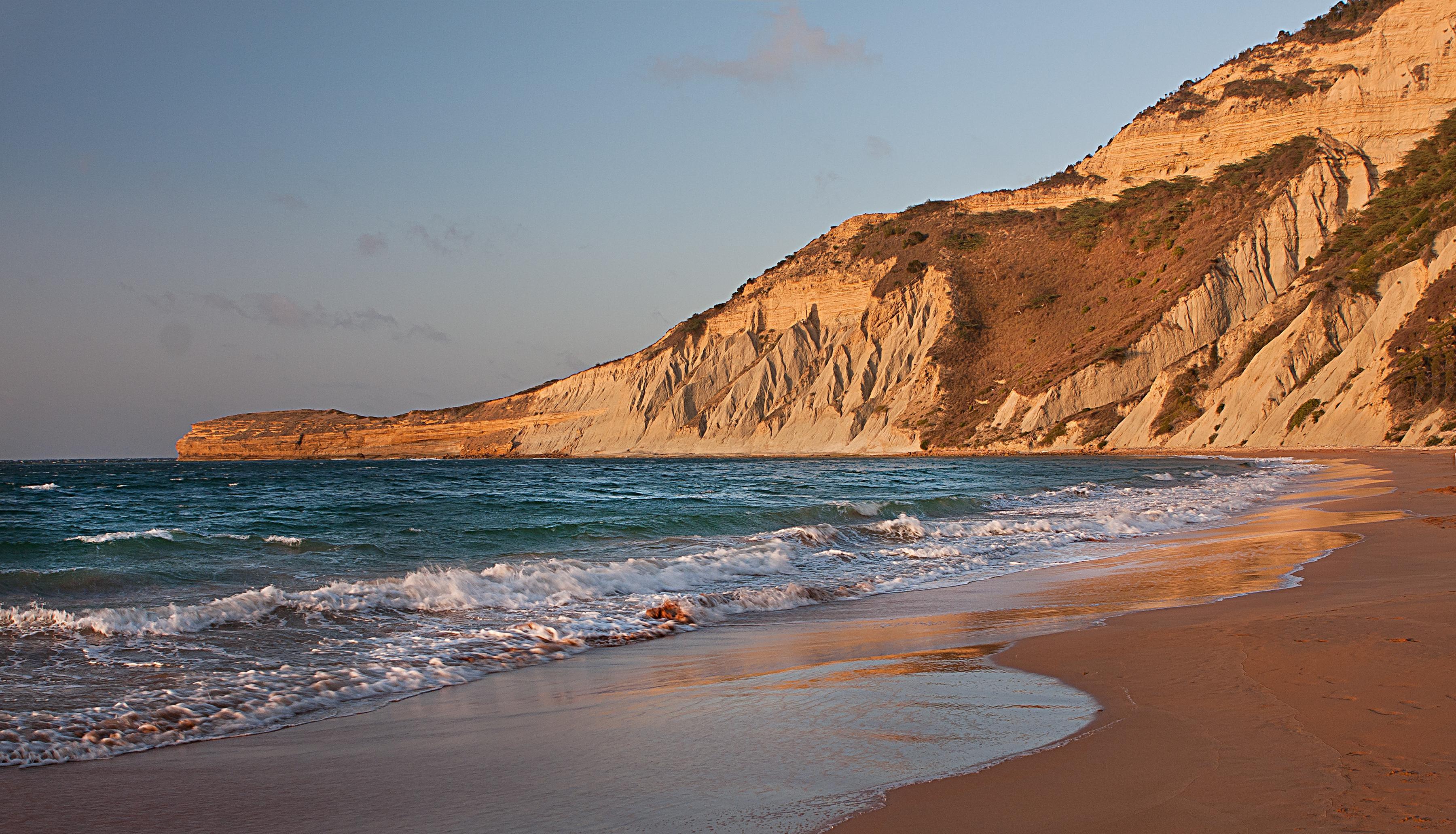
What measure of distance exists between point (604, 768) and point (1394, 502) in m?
18.6

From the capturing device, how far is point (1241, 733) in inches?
165

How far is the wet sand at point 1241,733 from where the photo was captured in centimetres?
325

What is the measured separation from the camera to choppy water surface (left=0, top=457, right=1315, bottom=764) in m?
6.12

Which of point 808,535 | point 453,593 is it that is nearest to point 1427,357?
point 808,535

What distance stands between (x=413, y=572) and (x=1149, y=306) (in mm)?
60013

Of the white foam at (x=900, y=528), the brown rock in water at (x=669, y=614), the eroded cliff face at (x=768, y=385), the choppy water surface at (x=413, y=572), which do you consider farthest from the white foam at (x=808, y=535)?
the eroded cliff face at (x=768, y=385)

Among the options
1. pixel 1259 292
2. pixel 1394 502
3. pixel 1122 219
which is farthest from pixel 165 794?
pixel 1122 219

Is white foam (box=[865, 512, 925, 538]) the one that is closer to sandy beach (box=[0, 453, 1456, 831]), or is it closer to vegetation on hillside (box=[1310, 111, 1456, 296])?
sandy beach (box=[0, 453, 1456, 831])

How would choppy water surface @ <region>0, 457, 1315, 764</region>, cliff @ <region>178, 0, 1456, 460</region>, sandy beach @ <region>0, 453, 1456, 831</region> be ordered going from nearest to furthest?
sandy beach @ <region>0, 453, 1456, 831</region>
choppy water surface @ <region>0, 457, 1315, 764</region>
cliff @ <region>178, 0, 1456, 460</region>

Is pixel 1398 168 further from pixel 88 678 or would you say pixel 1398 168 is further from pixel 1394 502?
pixel 88 678

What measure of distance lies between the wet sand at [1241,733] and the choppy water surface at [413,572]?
13.0ft

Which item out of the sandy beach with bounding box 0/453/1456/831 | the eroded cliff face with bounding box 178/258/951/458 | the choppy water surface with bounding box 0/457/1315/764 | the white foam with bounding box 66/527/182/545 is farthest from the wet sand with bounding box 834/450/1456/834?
the eroded cliff face with bounding box 178/258/951/458

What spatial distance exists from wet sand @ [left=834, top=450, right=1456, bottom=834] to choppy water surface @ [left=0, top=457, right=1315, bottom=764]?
3960 mm

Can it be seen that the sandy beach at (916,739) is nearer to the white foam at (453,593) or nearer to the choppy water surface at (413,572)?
the choppy water surface at (413,572)
